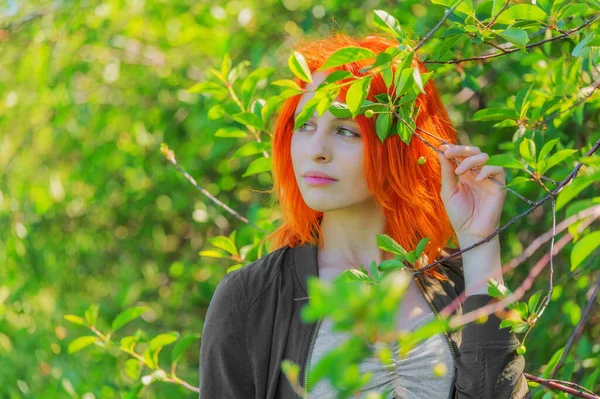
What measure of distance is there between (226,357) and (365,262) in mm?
304

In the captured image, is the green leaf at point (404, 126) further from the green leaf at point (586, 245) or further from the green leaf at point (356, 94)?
the green leaf at point (586, 245)

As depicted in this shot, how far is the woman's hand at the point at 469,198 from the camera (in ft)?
4.29

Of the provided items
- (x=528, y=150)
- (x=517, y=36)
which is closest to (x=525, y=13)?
(x=517, y=36)

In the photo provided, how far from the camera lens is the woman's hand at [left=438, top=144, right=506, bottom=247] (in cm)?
131

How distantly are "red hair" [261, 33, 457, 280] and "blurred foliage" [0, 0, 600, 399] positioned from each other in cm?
39

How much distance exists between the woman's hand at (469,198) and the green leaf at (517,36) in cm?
22

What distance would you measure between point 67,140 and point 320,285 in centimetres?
265

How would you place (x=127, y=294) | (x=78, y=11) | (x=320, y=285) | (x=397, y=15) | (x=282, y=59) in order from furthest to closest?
(x=78, y=11), (x=127, y=294), (x=282, y=59), (x=397, y=15), (x=320, y=285)

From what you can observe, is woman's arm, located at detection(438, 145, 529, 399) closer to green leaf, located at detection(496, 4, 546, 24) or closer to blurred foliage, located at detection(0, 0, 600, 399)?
green leaf, located at detection(496, 4, 546, 24)

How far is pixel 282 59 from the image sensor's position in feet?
7.73

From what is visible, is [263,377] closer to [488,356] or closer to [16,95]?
[488,356]

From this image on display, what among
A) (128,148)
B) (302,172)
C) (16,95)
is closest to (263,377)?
(302,172)

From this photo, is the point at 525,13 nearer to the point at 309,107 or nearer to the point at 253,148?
the point at 309,107

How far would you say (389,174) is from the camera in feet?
4.66
